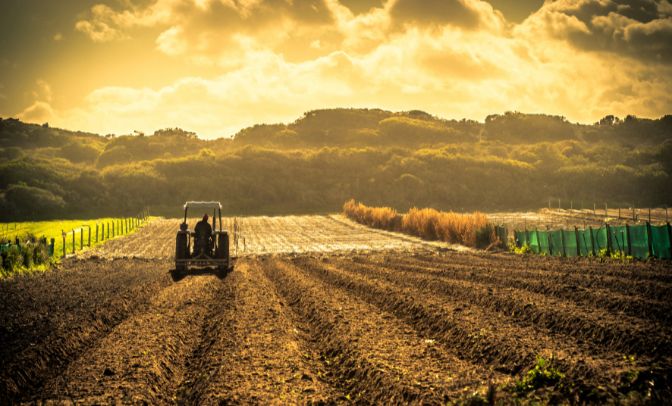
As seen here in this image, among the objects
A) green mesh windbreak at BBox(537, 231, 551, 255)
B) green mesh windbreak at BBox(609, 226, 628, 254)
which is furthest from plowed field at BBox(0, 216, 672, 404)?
green mesh windbreak at BBox(537, 231, 551, 255)

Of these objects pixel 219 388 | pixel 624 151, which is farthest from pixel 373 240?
pixel 624 151

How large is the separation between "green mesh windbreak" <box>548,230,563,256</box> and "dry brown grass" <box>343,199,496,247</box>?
5350 mm

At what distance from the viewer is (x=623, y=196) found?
81.7 m

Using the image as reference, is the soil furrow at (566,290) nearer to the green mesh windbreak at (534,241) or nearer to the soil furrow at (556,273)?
the soil furrow at (556,273)

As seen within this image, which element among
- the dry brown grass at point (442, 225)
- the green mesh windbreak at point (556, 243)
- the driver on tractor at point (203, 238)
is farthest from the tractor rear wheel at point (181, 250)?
the dry brown grass at point (442, 225)

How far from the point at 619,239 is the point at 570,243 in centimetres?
261

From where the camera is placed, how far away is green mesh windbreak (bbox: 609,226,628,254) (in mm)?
20047

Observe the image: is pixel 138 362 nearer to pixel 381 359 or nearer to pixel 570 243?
pixel 381 359

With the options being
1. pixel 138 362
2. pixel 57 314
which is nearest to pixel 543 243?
pixel 57 314

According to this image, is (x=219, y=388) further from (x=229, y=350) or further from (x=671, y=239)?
(x=671, y=239)

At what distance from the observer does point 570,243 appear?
22859mm

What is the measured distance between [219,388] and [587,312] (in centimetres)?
712

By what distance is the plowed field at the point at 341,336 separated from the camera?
7.01 m

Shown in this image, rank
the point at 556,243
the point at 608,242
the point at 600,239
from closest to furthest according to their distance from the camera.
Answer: the point at 608,242, the point at 600,239, the point at 556,243
